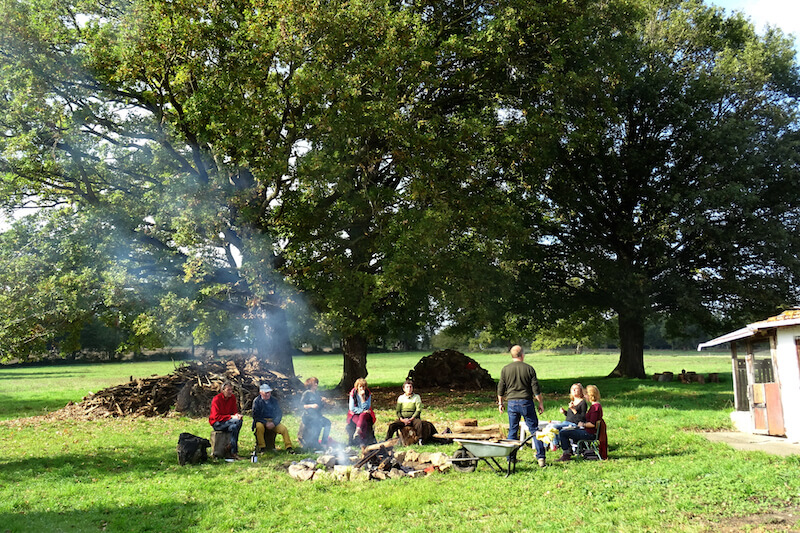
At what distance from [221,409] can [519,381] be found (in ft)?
19.2

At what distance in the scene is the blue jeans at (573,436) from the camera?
1076 cm

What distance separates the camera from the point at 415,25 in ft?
66.5

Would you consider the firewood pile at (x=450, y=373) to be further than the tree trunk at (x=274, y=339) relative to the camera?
Yes

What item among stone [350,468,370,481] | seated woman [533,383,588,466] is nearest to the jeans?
stone [350,468,370,481]

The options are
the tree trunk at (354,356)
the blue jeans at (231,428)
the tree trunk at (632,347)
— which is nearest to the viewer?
the blue jeans at (231,428)

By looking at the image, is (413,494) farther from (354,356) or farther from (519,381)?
(354,356)

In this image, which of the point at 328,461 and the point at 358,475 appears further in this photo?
the point at 328,461

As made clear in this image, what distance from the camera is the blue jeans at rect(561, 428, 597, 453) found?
35.3 ft

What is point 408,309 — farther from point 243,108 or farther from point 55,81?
point 55,81

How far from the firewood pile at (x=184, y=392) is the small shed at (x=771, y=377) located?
13.2m

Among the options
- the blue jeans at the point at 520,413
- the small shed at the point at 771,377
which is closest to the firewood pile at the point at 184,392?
the blue jeans at the point at 520,413

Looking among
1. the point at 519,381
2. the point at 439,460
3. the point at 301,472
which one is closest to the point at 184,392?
the point at 301,472

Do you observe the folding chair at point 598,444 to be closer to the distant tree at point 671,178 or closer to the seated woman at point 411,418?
the seated woman at point 411,418

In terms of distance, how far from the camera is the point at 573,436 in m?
10.8
